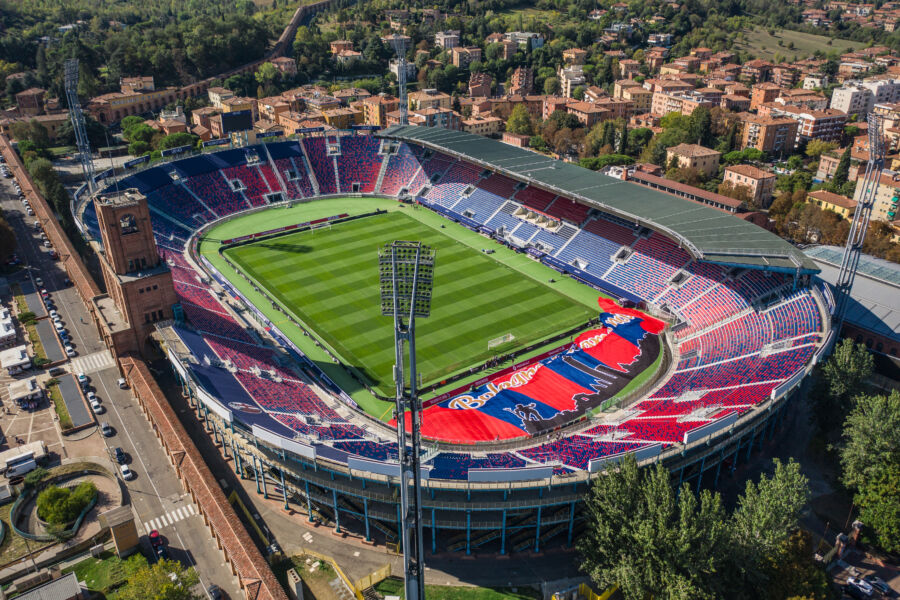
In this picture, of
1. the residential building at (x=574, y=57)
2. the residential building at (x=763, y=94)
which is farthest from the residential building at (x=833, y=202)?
the residential building at (x=574, y=57)

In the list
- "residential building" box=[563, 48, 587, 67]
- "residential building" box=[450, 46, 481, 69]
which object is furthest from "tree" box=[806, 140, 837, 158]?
"residential building" box=[450, 46, 481, 69]

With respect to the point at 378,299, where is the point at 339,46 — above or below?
above

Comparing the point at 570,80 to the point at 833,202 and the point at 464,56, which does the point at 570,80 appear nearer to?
the point at 464,56

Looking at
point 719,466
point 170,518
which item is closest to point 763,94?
point 719,466

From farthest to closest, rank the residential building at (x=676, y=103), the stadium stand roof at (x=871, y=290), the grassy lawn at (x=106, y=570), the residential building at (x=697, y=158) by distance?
the residential building at (x=676, y=103)
the residential building at (x=697, y=158)
the stadium stand roof at (x=871, y=290)
the grassy lawn at (x=106, y=570)

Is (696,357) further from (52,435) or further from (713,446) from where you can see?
(52,435)

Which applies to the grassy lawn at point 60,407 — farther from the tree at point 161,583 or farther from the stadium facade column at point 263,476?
the tree at point 161,583

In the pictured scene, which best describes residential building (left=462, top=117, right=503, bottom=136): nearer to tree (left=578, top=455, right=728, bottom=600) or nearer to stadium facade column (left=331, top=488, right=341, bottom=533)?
stadium facade column (left=331, top=488, right=341, bottom=533)
